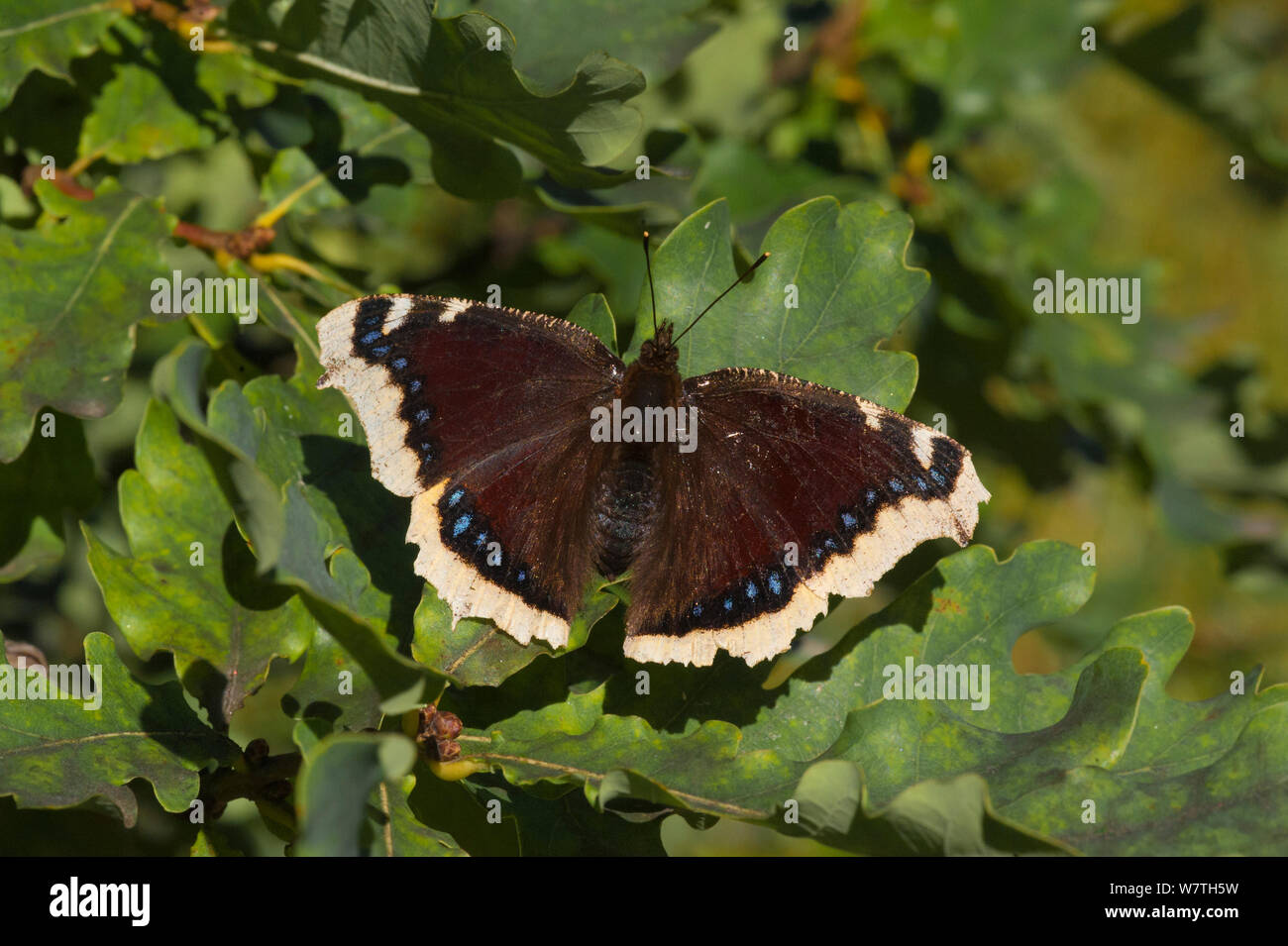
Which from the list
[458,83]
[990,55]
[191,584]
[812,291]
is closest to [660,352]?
[812,291]

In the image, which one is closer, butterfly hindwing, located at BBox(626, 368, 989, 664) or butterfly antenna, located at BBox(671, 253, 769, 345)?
butterfly hindwing, located at BBox(626, 368, 989, 664)

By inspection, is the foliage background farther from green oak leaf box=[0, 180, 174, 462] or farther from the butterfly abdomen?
the butterfly abdomen

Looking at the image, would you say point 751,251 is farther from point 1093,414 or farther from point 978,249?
point 1093,414

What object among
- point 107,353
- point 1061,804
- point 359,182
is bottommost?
point 1061,804

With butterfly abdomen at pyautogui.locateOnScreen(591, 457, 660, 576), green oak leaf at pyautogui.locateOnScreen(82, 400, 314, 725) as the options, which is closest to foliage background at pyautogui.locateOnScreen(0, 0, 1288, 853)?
green oak leaf at pyautogui.locateOnScreen(82, 400, 314, 725)

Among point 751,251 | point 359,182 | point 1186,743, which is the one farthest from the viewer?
point 359,182

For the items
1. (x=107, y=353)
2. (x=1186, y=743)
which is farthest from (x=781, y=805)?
(x=107, y=353)

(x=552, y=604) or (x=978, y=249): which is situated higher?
(x=978, y=249)
